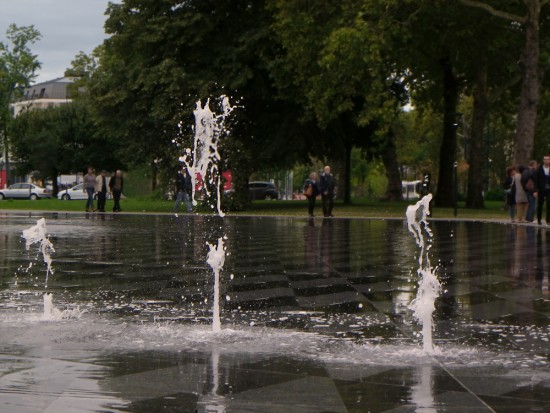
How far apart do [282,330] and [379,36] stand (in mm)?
32406

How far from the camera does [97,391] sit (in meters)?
6.43

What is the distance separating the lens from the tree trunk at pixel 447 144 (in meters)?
52.2

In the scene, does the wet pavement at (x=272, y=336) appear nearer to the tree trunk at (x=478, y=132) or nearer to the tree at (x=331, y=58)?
the tree at (x=331, y=58)

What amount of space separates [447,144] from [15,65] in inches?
1673

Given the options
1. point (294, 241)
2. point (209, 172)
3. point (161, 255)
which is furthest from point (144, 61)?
point (161, 255)

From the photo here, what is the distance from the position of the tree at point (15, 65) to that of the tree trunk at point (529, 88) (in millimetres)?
49691

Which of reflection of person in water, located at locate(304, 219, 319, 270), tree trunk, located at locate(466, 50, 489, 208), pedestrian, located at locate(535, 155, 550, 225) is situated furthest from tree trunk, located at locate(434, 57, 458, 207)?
reflection of person in water, located at locate(304, 219, 319, 270)

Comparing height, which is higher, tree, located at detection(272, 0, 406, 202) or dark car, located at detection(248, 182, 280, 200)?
tree, located at detection(272, 0, 406, 202)

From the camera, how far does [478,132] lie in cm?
5019

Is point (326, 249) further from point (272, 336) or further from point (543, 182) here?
point (543, 182)

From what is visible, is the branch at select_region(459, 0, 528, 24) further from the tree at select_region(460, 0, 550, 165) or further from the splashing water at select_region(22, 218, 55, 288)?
the splashing water at select_region(22, 218, 55, 288)

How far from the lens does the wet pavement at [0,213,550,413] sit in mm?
6367

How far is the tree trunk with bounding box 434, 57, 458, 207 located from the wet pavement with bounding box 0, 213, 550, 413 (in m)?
34.7

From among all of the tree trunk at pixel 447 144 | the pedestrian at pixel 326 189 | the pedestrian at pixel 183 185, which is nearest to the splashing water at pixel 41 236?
the pedestrian at pixel 326 189
